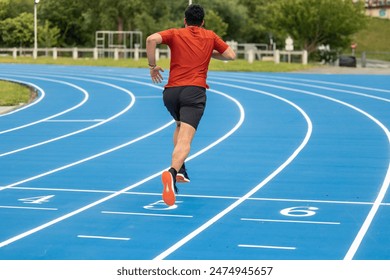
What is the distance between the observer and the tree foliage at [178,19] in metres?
64.6

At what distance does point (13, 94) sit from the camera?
27.0 meters

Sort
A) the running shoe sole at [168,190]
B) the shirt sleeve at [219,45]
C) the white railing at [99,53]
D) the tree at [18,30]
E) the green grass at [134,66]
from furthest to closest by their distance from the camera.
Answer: the tree at [18,30]
the white railing at [99,53]
the green grass at [134,66]
the shirt sleeve at [219,45]
the running shoe sole at [168,190]

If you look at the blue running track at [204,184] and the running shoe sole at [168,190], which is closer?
the blue running track at [204,184]

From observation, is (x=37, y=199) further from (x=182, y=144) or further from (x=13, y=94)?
(x=13, y=94)

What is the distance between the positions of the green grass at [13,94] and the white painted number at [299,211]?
15.4m

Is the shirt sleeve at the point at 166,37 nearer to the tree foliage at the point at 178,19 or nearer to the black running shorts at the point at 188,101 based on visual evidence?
the black running shorts at the point at 188,101

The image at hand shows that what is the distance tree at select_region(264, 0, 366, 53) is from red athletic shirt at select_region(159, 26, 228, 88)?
54516mm

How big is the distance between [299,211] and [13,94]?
737 inches

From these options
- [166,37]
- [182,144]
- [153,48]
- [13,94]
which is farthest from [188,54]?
[13,94]

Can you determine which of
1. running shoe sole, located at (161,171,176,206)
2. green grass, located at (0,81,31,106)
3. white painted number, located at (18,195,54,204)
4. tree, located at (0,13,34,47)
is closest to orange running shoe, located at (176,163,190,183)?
white painted number, located at (18,195,54,204)

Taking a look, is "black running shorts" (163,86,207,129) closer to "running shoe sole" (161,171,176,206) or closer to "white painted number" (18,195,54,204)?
"running shoe sole" (161,171,176,206)

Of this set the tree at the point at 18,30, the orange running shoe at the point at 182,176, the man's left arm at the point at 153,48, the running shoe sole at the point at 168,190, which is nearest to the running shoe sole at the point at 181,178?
the orange running shoe at the point at 182,176

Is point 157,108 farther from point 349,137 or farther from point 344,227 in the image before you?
point 344,227
